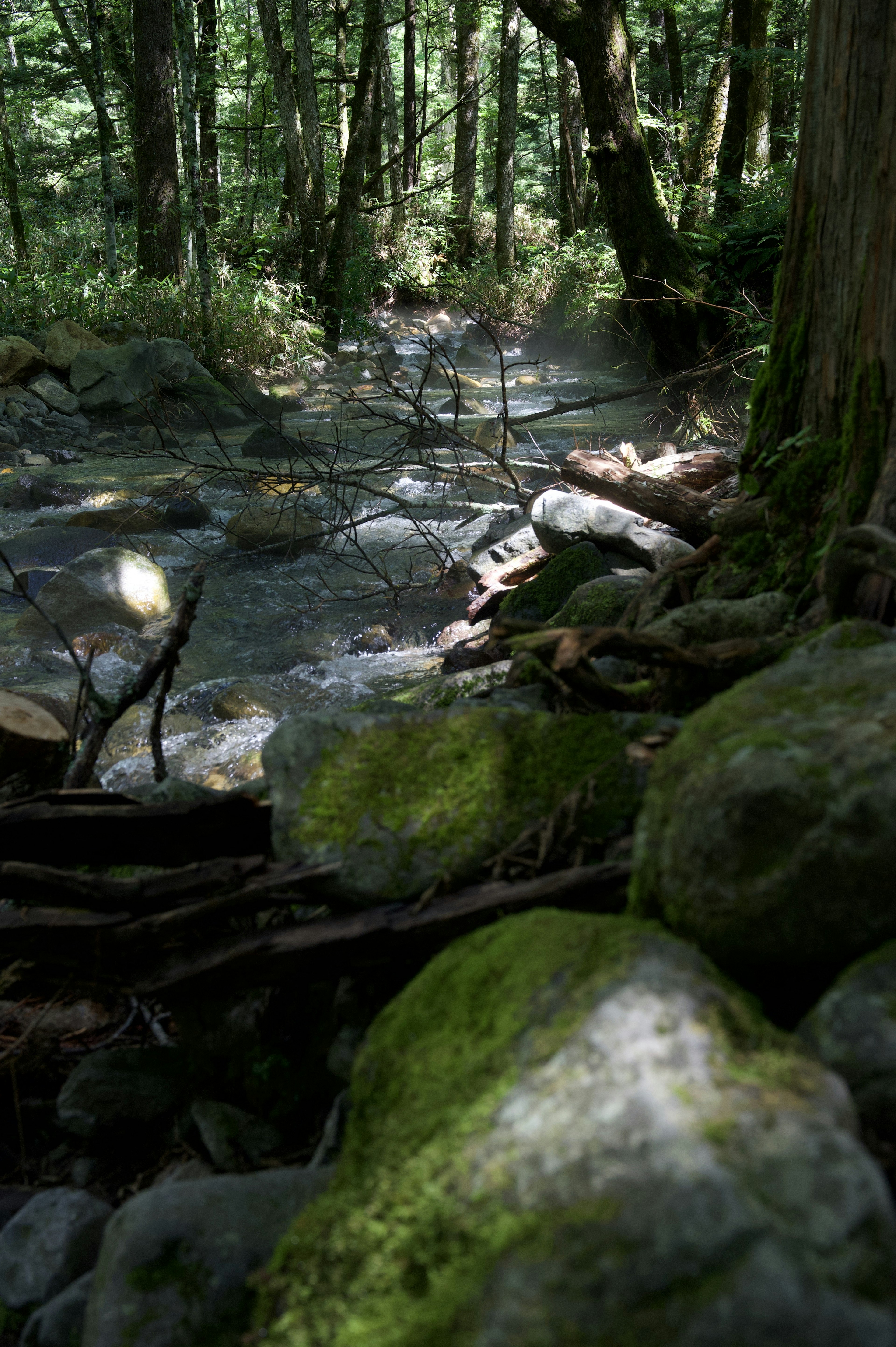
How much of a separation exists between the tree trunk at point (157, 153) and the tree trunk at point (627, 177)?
8.57 metres

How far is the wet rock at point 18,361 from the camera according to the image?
12539mm

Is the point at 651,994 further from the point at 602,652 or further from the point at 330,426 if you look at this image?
the point at 330,426

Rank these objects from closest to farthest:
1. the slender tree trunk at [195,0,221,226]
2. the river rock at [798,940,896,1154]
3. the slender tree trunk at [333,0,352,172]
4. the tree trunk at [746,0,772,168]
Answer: the river rock at [798,940,896,1154], the tree trunk at [746,0,772,168], the slender tree trunk at [195,0,221,226], the slender tree trunk at [333,0,352,172]

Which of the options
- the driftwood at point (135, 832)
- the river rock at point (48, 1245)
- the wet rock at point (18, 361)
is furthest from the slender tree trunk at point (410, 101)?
the river rock at point (48, 1245)

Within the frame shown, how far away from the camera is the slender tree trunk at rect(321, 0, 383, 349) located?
16.6m

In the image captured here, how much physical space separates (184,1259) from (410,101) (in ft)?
93.8

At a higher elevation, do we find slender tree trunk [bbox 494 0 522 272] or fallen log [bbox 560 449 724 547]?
slender tree trunk [bbox 494 0 522 272]

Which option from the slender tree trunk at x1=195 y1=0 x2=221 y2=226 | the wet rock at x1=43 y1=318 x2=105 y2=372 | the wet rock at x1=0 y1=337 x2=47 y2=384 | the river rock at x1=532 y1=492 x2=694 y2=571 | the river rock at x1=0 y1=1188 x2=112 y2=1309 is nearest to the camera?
the river rock at x1=0 y1=1188 x2=112 y2=1309

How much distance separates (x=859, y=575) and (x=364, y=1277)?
190 centimetres

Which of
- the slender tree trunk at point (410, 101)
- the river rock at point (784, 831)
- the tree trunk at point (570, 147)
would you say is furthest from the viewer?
the slender tree trunk at point (410, 101)

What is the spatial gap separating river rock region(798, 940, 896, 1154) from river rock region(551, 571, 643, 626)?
2718mm

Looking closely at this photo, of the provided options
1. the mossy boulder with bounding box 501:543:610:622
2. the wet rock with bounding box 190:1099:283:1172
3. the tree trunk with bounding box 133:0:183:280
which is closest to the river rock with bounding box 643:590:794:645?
the wet rock with bounding box 190:1099:283:1172

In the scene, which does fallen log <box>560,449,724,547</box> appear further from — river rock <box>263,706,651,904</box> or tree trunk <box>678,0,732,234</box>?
tree trunk <box>678,0,732,234</box>

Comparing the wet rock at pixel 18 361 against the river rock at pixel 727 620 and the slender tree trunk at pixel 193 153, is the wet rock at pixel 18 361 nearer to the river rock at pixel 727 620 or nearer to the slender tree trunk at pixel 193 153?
the slender tree trunk at pixel 193 153
